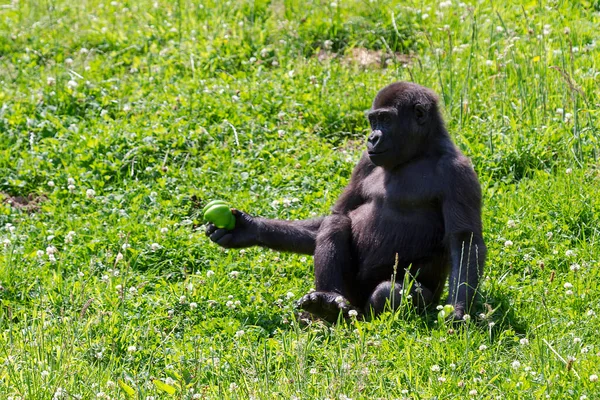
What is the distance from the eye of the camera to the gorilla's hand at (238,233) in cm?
662

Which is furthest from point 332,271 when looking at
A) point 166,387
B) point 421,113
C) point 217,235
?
point 166,387

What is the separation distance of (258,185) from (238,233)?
143 cm

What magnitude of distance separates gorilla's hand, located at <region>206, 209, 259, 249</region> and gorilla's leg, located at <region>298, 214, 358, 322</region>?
46 cm

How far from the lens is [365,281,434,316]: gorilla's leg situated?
19.7ft

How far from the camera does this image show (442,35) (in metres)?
9.61

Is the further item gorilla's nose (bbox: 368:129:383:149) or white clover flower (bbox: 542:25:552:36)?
white clover flower (bbox: 542:25:552:36)

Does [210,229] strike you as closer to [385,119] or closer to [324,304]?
[324,304]

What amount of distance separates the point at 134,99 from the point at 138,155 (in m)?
1.03

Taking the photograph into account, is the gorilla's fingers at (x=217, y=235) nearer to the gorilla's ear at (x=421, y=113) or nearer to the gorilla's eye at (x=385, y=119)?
the gorilla's eye at (x=385, y=119)

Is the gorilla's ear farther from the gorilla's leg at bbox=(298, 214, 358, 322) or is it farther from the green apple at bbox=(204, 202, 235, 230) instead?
the green apple at bbox=(204, 202, 235, 230)

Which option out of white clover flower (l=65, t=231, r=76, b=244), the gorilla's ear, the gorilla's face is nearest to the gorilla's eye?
the gorilla's face

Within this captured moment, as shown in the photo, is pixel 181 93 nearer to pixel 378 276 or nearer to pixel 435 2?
pixel 435 2

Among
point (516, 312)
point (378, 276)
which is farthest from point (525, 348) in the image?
point (378, 276)

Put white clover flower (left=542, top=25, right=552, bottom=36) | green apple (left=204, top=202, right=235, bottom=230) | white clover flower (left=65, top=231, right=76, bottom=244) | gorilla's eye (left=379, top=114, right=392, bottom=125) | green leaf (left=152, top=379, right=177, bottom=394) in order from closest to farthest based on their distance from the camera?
green leaf (left=152, top=379, right=177, bottom=394)
gorilla's eye (left=379, top=114, right=392, bottom=125)
green apple (left=204, top=202, right=235, bottom=230)
white clover flower (left=65, top=231, right=76, bottom=244)
white clover flower (left=542, top=25, right=552, bottom=36)
